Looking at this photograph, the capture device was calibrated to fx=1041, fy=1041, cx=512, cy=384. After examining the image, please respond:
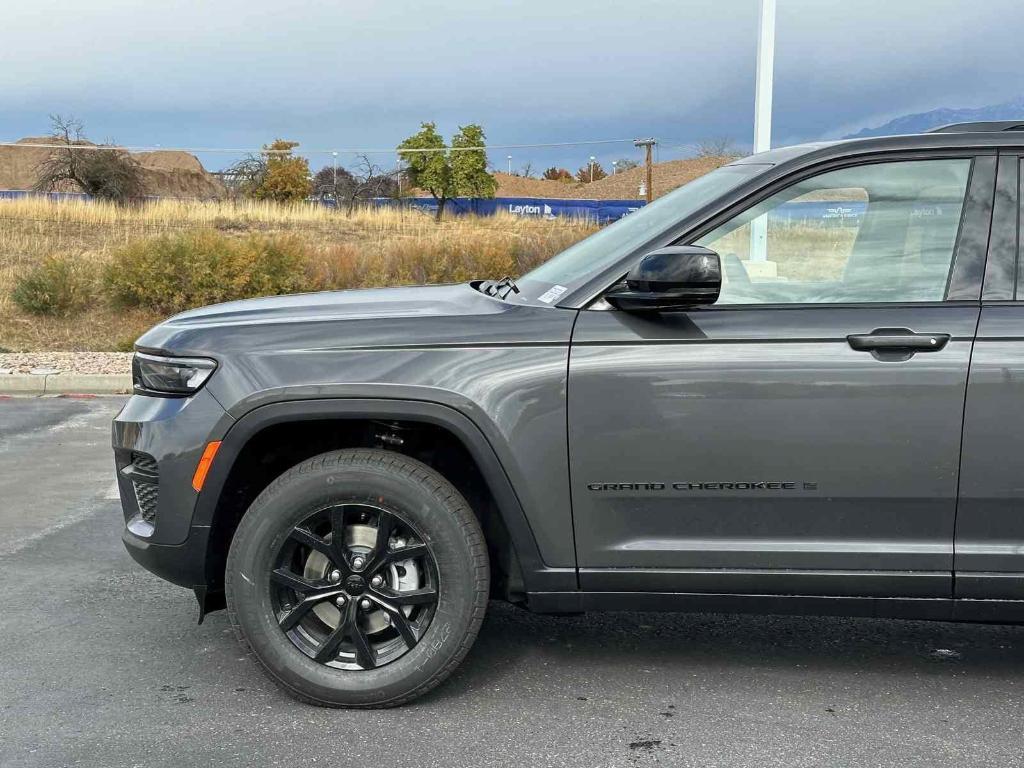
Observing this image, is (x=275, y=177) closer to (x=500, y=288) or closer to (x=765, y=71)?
(x=765, y=71)

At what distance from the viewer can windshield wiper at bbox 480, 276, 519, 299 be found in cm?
386

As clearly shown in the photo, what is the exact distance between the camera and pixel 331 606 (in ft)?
11.8

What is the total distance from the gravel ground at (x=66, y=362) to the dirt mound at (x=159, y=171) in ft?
159

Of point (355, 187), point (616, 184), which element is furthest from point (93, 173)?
point (616, 184)

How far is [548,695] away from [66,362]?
1054 centimetres

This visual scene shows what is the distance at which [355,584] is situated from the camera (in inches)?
137

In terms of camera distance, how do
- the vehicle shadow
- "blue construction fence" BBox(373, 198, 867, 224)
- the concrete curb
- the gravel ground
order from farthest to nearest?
1. the gravel ground
2. the concrete curb
3. the vehicle shadow
4. "blue construction fence" BBox(373, 198, 867, 224)

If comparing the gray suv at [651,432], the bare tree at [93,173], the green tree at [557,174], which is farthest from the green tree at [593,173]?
the gray suv at [651,432]

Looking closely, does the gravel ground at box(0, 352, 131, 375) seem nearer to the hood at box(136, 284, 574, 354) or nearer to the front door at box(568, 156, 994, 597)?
the hood at box(136, 284, 574, 354)

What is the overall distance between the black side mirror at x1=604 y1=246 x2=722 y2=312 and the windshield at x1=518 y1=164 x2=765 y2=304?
0.87 feet

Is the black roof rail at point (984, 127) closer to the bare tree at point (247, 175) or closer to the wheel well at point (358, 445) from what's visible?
the wheel well at point (358, 445)

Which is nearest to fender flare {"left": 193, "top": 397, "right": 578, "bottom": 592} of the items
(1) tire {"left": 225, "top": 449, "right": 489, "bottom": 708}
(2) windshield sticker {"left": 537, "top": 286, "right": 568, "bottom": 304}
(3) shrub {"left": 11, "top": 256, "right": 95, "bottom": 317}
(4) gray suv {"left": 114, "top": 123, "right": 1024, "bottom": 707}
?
(4) gray suv {"left": 114, "top": 123, "right": 1024, "bottom": 707}

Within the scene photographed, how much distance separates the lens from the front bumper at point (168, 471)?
3.45 meters

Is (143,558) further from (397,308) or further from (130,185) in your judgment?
(130,185)
